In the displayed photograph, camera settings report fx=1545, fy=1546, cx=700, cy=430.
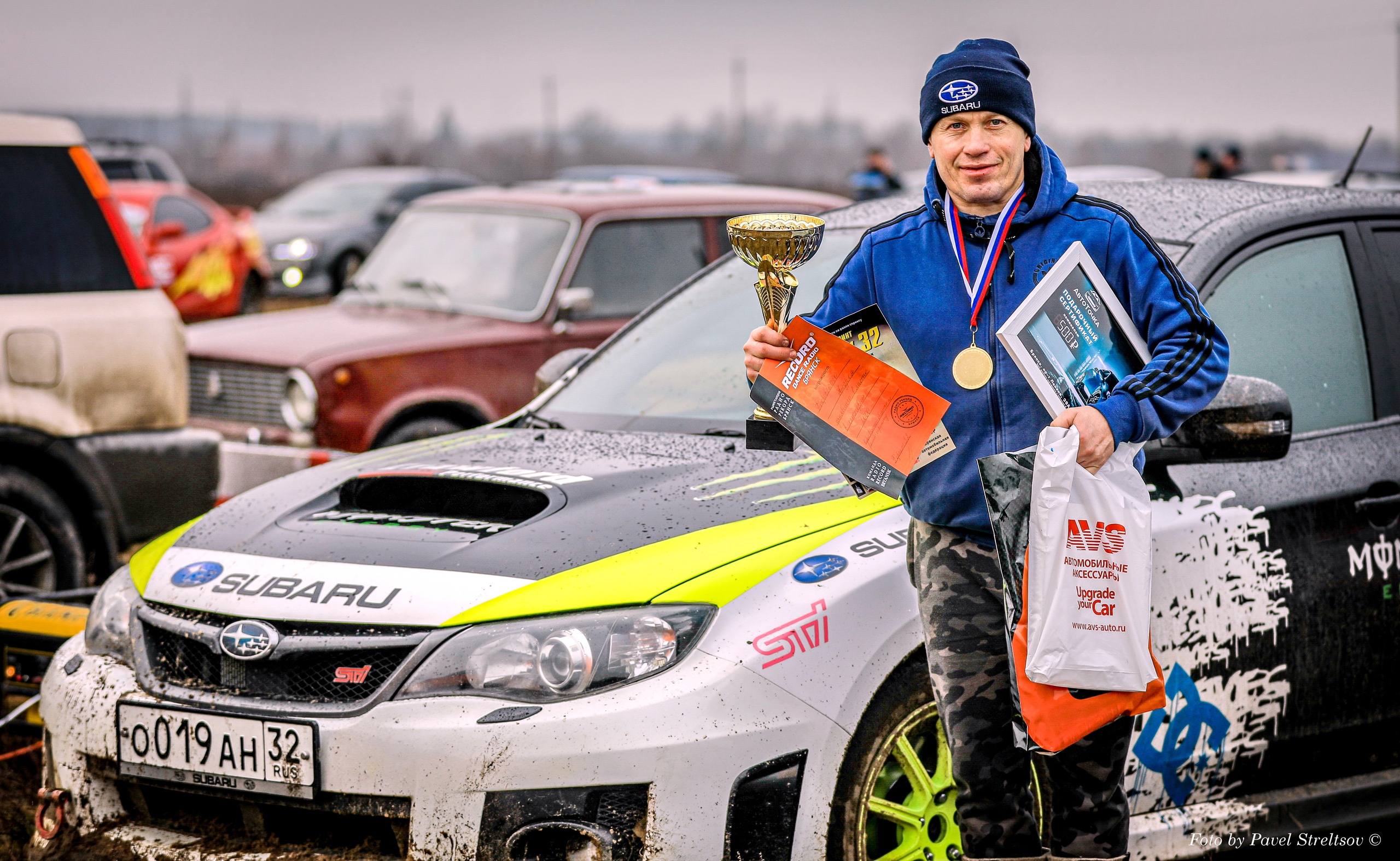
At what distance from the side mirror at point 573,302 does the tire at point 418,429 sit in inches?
29.3

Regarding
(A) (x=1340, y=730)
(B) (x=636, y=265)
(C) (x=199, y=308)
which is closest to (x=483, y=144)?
(C) (x=199, y=308)

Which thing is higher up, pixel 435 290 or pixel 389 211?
pixel 435 290

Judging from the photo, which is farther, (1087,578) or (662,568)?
(662,568)

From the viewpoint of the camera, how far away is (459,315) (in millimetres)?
7594

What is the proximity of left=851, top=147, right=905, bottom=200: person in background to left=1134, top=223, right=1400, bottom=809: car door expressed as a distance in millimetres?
10500

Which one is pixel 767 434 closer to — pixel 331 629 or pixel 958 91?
pixel 958 91

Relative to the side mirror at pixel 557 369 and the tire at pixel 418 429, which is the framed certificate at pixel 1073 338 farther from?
the tire at pixel 418 429

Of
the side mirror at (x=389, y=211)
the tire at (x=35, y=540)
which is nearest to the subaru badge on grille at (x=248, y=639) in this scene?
the tire at (x=35, y=540)

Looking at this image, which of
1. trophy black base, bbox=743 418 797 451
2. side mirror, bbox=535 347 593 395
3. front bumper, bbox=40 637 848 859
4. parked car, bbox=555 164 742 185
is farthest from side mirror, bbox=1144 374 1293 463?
parked car, bbox=555 164 742 185

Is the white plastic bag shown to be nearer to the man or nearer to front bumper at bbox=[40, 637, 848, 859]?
the man

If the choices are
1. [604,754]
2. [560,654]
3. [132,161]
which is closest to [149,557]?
[560,654]

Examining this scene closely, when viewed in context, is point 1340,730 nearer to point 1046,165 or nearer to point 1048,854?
point 1048,854

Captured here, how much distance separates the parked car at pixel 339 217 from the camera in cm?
1878

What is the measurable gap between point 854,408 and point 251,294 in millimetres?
14790
